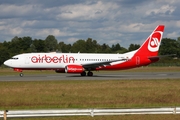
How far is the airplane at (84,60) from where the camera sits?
160ft

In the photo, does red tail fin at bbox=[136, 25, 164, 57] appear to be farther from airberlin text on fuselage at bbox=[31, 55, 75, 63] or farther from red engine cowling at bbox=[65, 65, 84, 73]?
airberlin text on fuselage at bbox=[31, 55, 75, 63]

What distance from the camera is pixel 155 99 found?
23000 mm

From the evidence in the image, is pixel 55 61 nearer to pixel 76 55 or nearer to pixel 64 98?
pixel 76 55

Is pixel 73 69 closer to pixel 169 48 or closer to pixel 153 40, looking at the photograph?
pixel 153 40

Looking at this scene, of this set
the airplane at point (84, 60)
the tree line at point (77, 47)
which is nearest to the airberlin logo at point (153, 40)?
the airplane at point (84, 60)

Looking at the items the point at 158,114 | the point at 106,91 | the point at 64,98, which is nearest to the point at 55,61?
the point at 106,91

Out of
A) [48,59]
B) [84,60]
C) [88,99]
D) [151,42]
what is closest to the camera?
[88,99]

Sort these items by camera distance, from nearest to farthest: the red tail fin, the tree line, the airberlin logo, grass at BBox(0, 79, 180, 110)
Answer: grass at BBox(0, 79, 180, 110)
the red tail fin
the airberlin logo
the tree line

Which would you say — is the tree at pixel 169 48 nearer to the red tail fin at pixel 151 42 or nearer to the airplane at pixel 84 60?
the red tail fin at pixel 151 42

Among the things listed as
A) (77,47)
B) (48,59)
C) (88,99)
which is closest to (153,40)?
(48,59)

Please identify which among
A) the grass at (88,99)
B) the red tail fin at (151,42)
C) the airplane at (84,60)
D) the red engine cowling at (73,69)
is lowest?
the grass at (88,99)

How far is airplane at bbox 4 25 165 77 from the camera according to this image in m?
48.7

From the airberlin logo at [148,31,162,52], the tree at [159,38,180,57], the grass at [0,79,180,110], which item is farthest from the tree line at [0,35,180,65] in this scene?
the grass at [0,79,180,110]

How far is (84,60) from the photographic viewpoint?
51.5 m
